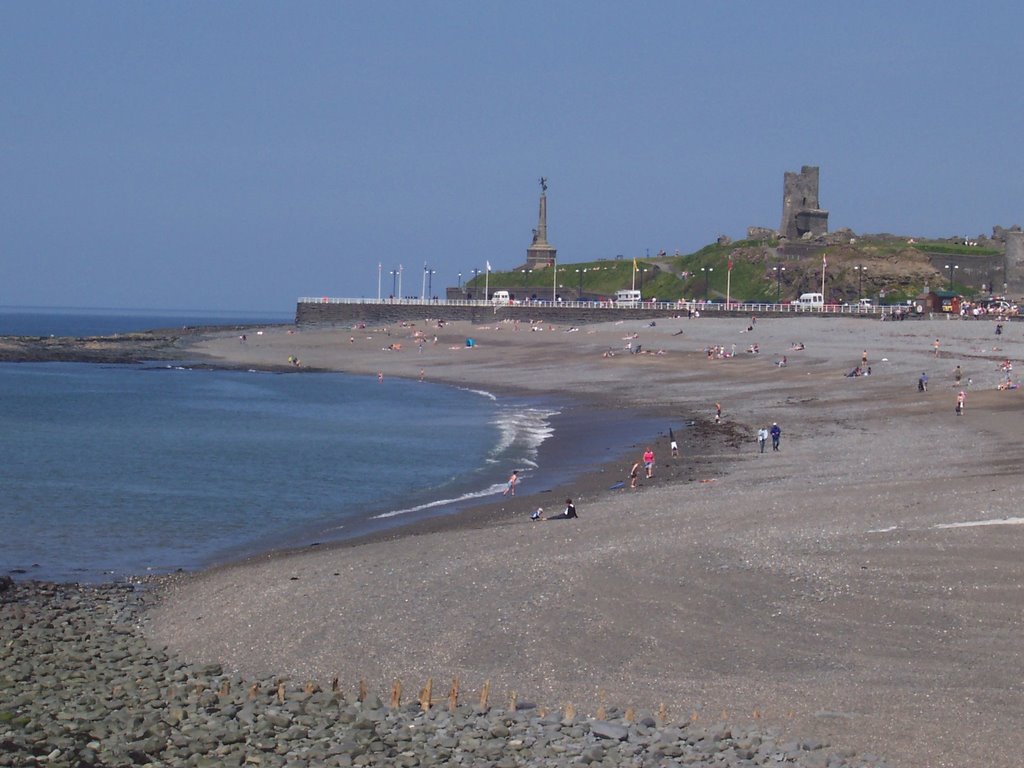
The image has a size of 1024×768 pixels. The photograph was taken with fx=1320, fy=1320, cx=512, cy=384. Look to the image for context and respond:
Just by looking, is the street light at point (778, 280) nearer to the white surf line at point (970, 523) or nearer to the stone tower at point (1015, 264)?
the stone tower at point (1015, 264)

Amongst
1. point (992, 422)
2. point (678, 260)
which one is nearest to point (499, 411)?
point (992, 422)

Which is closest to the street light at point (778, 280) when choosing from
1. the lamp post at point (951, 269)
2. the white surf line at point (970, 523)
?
the lamp post at point (951, 269)

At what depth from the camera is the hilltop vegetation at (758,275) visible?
9081 cm

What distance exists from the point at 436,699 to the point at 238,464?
2187cm

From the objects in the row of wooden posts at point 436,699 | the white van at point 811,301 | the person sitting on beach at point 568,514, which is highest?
the white van at point 811,301

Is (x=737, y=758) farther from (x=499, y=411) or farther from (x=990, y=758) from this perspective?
(x=499, y=411)

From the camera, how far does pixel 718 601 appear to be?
15172mm

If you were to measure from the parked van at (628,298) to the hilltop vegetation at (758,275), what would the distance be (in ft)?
21.0

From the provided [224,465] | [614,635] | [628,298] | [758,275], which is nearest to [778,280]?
[758,275]

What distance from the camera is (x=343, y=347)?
80000mm

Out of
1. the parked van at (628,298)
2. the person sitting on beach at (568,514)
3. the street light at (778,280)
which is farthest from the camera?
the street light at (778,280)

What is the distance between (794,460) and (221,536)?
39.8ft

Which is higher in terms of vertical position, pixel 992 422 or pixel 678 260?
pixel 678 260

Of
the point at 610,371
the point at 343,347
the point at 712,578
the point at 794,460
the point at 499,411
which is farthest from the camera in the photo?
the point at 343,347
